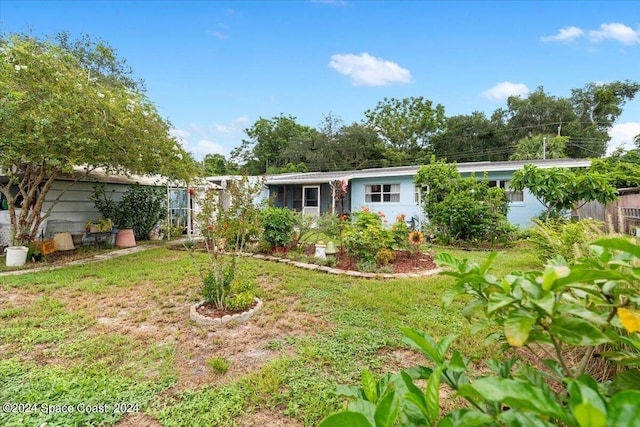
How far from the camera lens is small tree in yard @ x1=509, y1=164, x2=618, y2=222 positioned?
300 inches

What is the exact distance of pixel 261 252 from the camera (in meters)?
7.71

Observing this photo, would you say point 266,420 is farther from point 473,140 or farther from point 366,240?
point 473,140

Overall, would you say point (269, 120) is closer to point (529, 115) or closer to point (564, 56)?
point (529, 115)

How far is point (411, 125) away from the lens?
27.1 m

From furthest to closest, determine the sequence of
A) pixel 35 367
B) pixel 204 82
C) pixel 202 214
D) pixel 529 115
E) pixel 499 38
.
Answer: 1. pixel 529 115
2. pixel 204 82
3. pixel 499 38
4. pixel 202 214
5. pixel 35 367

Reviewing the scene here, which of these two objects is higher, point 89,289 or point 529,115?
point 529,115

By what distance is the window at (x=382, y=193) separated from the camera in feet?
43.4

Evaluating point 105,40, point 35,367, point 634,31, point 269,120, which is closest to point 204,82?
point 105,40

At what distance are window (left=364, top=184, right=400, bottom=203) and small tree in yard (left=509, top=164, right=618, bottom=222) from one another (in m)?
4.96

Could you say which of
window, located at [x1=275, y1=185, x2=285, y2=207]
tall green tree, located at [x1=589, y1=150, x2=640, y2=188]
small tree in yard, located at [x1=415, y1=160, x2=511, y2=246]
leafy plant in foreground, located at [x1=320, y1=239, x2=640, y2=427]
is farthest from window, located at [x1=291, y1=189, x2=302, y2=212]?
leafy plant in foreground, located at [x1=320, y1=239, x2=640, y2=427]

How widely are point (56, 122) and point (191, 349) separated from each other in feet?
18.3

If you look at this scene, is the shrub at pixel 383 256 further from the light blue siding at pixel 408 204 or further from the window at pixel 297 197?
the window at pixel 297 197

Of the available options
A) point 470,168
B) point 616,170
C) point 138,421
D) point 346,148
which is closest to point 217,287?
point 138,421

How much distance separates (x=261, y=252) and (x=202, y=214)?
3919mm
